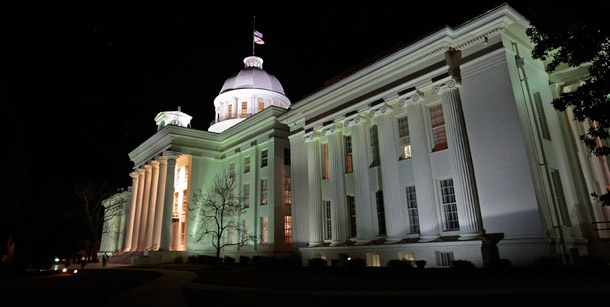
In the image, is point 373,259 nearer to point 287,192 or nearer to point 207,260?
point 287,192

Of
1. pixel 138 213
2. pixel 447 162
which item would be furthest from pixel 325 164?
pixel 138 213

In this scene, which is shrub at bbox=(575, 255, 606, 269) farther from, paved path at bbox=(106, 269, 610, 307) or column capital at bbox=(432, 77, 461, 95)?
column capital at bbox=(432, 77, 461, 95)

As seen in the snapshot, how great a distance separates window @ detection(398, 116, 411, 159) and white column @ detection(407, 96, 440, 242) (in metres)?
1.15

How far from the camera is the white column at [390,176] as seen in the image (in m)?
22.5

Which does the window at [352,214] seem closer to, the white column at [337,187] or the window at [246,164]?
the white column at [337,187]

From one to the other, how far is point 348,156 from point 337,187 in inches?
102

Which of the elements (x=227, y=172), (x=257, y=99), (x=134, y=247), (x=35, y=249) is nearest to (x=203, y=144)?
(x=227, y=172)

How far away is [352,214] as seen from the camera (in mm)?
26688

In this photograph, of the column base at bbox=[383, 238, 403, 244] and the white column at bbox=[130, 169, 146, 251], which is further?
the white column at bbox=[130, 169, 146, 251]

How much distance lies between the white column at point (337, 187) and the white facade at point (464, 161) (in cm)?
10

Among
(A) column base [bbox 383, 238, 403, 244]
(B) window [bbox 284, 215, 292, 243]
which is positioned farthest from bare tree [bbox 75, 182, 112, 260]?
(A) column base [bbox 383, 238, 403, 244]


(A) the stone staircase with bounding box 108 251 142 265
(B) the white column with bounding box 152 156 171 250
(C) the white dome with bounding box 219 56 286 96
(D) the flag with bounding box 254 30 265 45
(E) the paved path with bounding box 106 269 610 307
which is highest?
(D) the flag with bounding box 254 30 265 45

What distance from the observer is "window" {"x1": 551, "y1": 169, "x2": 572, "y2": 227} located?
18.9 metres

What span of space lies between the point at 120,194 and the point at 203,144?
1053 inches
